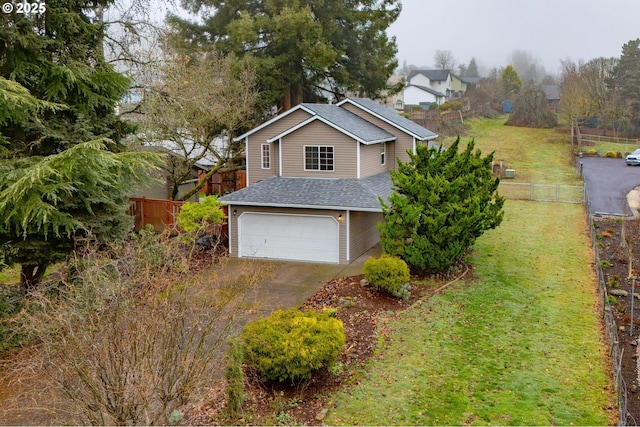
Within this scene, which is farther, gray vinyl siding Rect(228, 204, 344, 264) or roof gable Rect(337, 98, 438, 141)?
roof gable Rect(337, 98, 438, 141)

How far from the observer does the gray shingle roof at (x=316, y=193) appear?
784 inches

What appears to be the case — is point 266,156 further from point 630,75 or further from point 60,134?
point 630,75

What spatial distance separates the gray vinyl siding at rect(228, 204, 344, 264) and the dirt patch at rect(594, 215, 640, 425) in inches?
335

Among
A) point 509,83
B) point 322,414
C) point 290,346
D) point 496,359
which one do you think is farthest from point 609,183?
point 509,83

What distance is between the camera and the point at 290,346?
1062cm

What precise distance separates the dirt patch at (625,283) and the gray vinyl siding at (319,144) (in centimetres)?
969

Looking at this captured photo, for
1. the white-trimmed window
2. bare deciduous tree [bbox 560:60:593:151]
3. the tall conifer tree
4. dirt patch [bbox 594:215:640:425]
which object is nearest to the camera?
dirt patch [bbox 594:215:640:425]

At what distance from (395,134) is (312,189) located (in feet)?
21.9

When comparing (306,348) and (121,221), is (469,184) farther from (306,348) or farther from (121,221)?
(121,221)

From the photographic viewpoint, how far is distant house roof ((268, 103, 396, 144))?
2192cm

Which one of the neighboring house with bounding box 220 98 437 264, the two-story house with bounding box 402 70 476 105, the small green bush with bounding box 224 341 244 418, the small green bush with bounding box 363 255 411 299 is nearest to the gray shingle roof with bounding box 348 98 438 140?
the neighboring house with bounding box 220 98 437 264

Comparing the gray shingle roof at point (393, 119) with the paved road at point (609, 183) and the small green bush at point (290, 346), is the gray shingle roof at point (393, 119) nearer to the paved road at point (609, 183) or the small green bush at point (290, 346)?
the paved road at point (609, 183)

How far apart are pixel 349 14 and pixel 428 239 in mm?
19474

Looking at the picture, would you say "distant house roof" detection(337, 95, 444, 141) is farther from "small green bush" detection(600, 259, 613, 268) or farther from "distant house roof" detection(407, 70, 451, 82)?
"distant house roof" detection(407, 70, 451, 82)
